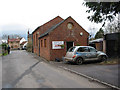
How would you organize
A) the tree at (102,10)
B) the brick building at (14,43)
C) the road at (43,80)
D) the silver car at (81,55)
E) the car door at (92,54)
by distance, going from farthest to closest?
the brick building at (14,43) < the car door at (92,54) < the silver car at (81,55) < the road at (43,80) < the tree at (102,10)

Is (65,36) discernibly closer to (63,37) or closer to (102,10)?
(63,37)

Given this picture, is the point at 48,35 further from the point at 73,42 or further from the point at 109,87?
the point at 109,87

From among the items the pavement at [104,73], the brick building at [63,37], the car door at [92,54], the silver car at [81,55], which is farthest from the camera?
the brick building at [63,37]

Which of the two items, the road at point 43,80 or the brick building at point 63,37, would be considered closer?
the road at point 43,80

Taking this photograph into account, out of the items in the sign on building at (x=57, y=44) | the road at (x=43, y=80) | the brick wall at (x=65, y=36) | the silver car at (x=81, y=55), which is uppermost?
the brick wall at (x=65, y=36)

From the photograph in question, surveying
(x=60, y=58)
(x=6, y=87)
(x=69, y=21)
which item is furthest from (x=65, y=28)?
(x=6, y=87)

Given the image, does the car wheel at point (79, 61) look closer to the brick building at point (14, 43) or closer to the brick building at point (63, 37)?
the brick building at point (63, 37)

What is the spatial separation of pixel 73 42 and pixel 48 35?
3419 millimetres

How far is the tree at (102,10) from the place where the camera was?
457cm

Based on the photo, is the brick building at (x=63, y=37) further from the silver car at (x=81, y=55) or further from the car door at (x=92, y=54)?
the car door at (x=92, y=54)

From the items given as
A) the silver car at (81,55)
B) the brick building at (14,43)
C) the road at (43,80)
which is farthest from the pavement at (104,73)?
the brick building at (14,43)

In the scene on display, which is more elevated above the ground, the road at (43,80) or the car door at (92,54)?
the car door at (92,54)

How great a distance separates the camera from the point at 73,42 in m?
16.7

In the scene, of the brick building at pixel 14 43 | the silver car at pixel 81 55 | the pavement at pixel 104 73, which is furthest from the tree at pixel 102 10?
the brick building at pixel 14 43
